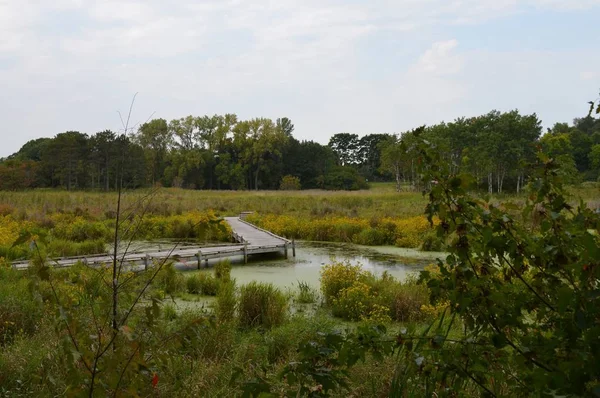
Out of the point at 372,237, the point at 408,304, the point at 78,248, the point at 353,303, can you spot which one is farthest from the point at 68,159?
the point at 408,304

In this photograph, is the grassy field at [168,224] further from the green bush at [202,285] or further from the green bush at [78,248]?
the green bush at [202,285]

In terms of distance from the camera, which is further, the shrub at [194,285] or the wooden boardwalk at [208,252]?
the wooden boardwalk at [208,252]

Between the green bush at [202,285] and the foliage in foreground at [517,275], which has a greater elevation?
the foliage in foreground at [517,275]

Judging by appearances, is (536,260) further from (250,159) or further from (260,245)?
(250,159)

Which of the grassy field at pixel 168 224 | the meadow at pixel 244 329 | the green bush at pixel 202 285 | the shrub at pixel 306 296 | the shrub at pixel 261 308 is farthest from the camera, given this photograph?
the grassy field at pixel 168 224

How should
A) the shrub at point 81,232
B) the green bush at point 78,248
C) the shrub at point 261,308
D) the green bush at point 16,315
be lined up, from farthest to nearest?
the shrub at point 81,232, the green bush at point 78,248, the shrub at point 261,308, the green bush at point 16,315

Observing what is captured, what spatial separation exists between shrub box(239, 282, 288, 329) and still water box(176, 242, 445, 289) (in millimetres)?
2246

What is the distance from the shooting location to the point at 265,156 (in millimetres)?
60906

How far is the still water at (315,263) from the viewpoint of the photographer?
9.74m

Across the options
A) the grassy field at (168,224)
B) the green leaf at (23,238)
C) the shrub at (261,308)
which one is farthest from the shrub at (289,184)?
the green leaf at (23,238)

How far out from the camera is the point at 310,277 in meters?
9.64

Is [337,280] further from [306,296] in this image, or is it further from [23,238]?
[23,238]

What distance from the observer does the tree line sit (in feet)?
134

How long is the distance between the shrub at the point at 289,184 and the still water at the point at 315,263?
1562 inches
